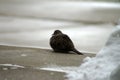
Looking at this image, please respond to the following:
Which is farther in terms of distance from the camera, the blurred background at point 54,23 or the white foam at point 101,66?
the blurred background at point 54,23

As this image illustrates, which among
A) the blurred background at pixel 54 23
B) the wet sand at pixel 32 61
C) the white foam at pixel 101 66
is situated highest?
the white foam at pixel 101 66

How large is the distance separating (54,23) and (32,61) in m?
5.23

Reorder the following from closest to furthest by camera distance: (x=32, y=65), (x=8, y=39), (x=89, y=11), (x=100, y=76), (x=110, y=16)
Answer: (x=100, y=76) < (x=32, y=65) < (x=8, y=39) < (x=110, y=16) < (x=89, y=11)

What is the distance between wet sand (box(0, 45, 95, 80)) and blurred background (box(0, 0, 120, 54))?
89cm

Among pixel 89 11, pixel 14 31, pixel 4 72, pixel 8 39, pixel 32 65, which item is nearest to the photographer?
pixel 4 72

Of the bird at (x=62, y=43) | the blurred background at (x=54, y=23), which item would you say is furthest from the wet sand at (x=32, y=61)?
the blurred background at (x=54, y=23)

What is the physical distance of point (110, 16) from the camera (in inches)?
464

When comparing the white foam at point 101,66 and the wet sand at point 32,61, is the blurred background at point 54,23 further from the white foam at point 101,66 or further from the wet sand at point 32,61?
the white foam at point 101,66

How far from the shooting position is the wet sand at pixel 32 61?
170 inches

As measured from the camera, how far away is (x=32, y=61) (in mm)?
5043

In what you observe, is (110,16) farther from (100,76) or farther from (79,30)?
(100,76)

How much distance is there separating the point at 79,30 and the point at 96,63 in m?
4.51

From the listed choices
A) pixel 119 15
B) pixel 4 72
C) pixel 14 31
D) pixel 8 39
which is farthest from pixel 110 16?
pixel 4 72

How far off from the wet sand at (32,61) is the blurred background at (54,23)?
35.0 inches
